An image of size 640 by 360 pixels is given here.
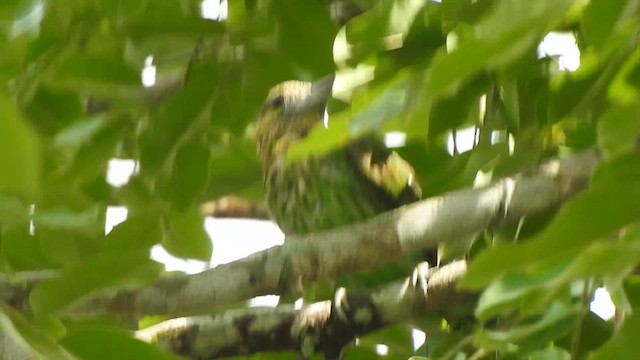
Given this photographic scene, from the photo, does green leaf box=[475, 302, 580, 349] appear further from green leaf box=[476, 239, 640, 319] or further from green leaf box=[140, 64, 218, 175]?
green leaf box=[140, 64, 218, 175]

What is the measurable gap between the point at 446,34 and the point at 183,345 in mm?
355

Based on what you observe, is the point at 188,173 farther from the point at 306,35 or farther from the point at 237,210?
the point at 237,210

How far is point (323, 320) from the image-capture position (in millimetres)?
800

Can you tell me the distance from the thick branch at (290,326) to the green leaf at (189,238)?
0.71 ft

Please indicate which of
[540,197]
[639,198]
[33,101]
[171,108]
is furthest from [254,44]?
[639,198]

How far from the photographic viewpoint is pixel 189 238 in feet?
3.34

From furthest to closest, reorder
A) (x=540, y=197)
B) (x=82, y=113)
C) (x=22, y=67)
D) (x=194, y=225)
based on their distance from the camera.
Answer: (x=194, y=225)
(x=82, y=113)
(x=22, y=67)
(x=540, y=197)

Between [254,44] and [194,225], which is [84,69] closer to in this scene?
[254,44]

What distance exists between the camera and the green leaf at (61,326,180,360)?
18.3 inches

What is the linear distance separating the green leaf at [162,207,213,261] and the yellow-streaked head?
13.9 inches

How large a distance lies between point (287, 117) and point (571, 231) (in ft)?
3.56

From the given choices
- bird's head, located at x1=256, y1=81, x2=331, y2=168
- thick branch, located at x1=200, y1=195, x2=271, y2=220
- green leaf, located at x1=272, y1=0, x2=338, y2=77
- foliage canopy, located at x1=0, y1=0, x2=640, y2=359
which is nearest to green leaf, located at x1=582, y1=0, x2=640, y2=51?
foliage canopy, located at x1=0, y1=0, x2=640, y2=359

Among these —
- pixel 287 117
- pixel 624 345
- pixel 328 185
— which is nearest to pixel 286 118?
pixel 287 117

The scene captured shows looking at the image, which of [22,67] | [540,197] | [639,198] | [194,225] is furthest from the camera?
[194,225]
